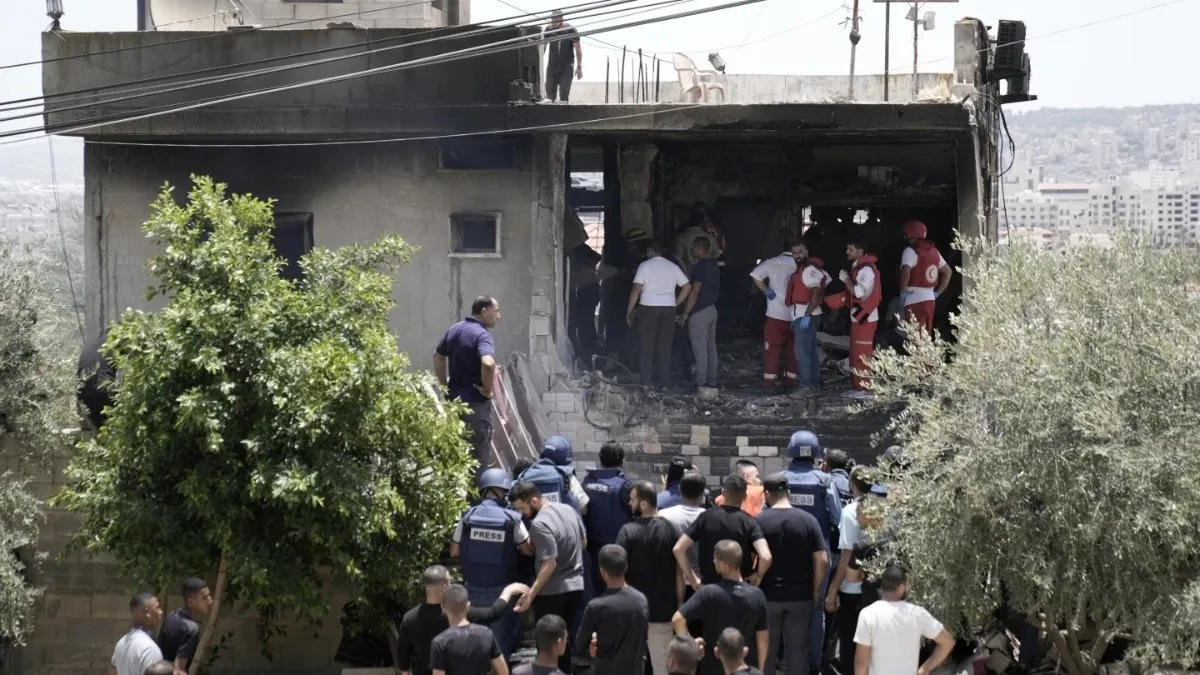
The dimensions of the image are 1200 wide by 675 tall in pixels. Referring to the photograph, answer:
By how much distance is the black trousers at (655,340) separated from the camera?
1694cm

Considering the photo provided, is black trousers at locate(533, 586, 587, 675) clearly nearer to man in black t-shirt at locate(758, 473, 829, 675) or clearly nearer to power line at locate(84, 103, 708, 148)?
man in black t-shirt at locate(758, 473, 829, 675)

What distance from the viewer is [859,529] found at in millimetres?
11047

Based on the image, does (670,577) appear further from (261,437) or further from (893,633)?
(261,437)

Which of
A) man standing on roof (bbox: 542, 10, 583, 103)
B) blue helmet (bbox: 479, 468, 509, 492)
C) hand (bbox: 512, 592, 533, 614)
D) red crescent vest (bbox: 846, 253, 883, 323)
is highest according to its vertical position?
man standing on roof (bbox: 542, 10, 583, 103)

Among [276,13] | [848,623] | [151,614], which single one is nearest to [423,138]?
[276,13]

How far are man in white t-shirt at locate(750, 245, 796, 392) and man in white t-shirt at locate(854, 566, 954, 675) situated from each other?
282 inches

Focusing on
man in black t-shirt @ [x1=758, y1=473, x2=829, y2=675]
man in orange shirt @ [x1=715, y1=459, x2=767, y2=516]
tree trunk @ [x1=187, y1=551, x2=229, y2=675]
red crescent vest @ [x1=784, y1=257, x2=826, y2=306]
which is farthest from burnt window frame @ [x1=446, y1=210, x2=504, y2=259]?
man in black t-shirt @ [x1=758, y1=473, x2=829, y2=675]

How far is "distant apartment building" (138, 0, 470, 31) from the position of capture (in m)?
19.2

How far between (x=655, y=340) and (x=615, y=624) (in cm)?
763

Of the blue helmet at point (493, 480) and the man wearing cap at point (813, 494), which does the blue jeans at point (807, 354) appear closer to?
the man wearing cap at point (813, 494)

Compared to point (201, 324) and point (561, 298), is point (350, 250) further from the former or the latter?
point (561, 298)

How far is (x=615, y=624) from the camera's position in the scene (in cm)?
967

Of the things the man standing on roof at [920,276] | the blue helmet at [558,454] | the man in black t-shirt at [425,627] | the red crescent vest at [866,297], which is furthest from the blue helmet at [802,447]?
the man standing on roof at [920,276]

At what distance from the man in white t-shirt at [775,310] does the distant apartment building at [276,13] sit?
16.7ft
